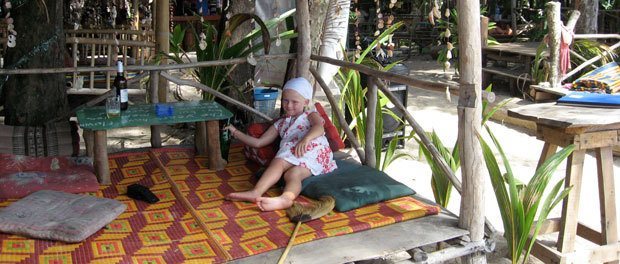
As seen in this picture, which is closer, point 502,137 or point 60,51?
point 60,51

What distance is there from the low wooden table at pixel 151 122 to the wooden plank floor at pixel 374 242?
53.8 inches

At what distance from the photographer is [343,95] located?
617cm

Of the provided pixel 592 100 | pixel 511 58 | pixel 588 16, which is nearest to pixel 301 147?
pixel 592 100

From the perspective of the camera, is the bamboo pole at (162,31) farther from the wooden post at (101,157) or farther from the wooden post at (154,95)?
the wooden post at (101,157)

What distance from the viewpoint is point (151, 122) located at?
3994 mm

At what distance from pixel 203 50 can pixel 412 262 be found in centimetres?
280

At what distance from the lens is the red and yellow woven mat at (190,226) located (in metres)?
2.97

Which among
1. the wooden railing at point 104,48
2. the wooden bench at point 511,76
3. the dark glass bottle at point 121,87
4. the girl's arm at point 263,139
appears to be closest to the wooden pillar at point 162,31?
the wooden railing at point 104,48

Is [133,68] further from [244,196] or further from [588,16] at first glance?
[588,16]

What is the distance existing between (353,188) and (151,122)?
1.33 m

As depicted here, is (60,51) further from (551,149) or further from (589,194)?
(589,194)

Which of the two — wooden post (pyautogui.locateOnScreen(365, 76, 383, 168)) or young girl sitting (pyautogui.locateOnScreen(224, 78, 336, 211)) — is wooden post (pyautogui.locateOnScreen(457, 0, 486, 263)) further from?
wooden post (pyautogui.locateOnScreen(365, 76, 383, 168))

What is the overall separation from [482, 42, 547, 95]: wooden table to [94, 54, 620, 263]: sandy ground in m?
1.12

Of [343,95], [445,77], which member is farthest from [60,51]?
[445,77]
